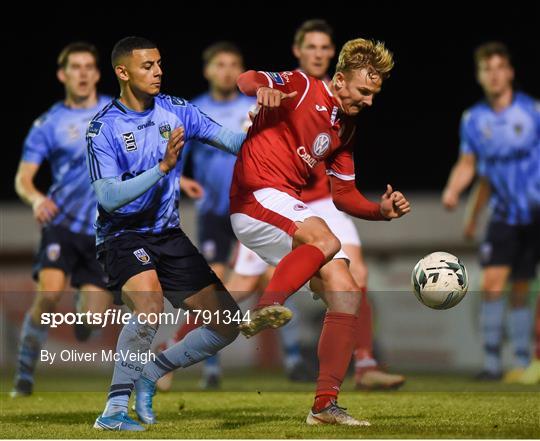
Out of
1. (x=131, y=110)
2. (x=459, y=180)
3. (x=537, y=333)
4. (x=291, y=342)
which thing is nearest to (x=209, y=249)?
(x=291, y=342)

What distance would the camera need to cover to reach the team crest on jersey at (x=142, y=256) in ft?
20.0

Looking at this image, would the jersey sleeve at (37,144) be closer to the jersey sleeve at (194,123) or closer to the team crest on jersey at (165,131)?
the jersey sleeve at (194,123)

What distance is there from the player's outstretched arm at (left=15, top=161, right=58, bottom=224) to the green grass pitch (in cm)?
121

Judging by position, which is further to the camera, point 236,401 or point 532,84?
point 532,84

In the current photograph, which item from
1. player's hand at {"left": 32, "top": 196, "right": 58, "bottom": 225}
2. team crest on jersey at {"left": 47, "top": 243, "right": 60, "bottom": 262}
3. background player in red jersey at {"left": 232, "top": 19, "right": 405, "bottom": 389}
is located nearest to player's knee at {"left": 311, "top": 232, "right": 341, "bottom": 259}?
background player in red jersey at {"left": 232, "top": 19, "right": 405, "bottom": 389}

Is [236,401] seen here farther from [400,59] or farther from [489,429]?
[400,59]

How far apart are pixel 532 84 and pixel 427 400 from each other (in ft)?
33.1

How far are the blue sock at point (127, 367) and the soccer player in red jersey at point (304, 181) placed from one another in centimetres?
72

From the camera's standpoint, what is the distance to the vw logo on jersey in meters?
6.28

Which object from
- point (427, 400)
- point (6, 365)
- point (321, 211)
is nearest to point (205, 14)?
point (6, 365)

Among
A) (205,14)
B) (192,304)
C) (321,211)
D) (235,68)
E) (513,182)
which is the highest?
(205,14)

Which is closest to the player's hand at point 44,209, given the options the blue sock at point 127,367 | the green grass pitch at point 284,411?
the green grass pitch at point 284,411

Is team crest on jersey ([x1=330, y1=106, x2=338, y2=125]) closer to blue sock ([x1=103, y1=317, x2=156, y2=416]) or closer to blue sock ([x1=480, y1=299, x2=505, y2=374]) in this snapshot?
blue sock ([x1=103, y1=317, x2=156, y2=416])

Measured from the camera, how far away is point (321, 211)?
329 inches
